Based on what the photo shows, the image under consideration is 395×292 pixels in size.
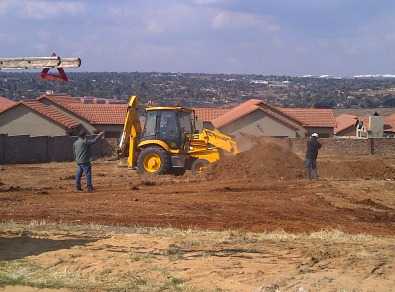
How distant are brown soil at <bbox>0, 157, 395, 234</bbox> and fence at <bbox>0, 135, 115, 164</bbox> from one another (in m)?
13.5

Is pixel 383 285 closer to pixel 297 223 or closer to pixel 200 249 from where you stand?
pixel 200 249

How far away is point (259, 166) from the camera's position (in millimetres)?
24578

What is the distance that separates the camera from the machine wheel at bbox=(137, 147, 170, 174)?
25125mm

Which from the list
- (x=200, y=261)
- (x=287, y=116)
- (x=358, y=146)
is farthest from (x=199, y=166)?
(x=287, y=116)

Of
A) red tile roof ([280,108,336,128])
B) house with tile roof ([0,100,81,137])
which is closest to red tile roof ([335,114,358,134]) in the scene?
red tile roof ([280,108,336,128])

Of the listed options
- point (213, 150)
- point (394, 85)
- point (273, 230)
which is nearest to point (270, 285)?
point (273, 230)

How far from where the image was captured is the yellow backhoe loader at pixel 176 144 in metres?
25.0

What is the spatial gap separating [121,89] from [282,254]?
10222 centimetres

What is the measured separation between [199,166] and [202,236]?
13132 mm

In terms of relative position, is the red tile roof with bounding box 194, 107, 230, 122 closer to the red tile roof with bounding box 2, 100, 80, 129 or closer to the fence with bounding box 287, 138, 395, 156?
the red tile roof with bounding box 2, 100, 80, 129

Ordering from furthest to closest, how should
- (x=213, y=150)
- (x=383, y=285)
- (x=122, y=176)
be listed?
(x=122, y=176)
(x=213, y=150)
(x=383, y=285)

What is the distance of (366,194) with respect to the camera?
19.6m

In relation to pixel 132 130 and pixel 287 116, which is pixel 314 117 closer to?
pixel 287 116

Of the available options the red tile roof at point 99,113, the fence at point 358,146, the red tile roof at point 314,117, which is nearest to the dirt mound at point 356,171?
the fence at point 358,146
